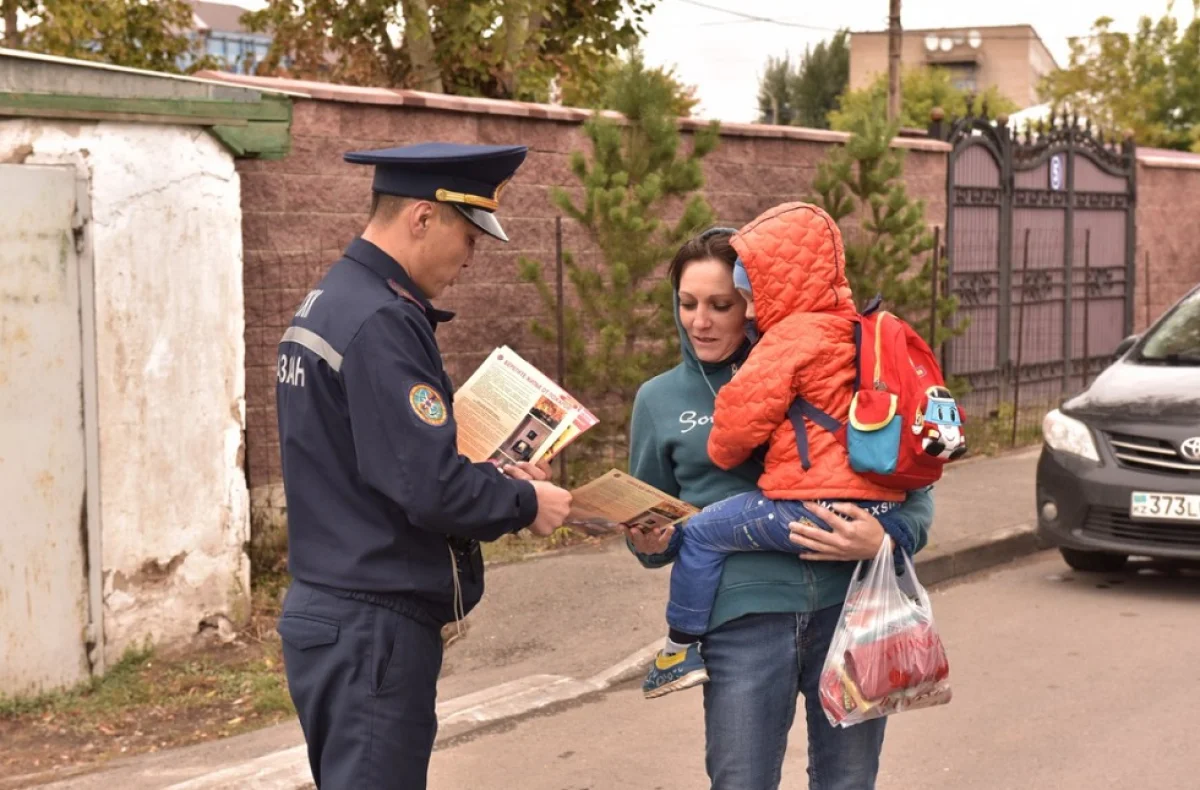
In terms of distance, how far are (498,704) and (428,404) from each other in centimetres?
346

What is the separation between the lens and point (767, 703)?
10.7 feet

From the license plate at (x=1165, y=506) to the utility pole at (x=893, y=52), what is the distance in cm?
1843

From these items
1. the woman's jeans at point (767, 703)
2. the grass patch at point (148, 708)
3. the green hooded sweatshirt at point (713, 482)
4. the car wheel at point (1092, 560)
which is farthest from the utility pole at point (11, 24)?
Answer: the woman's jeans at point (767, 703)

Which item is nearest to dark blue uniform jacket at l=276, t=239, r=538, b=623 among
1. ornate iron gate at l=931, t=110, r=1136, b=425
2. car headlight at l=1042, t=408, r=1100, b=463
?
car headlight at l=1042, t=408, r=1100, b=463

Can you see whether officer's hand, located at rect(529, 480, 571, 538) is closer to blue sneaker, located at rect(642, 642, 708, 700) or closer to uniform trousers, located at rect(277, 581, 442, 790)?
uniform trousers, located at rect(277, 581, 442, 790)

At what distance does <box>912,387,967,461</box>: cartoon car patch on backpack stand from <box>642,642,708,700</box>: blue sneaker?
67 cm

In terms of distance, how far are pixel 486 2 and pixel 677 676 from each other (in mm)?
11793

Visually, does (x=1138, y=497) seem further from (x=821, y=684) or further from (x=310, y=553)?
(x=310, y=553)

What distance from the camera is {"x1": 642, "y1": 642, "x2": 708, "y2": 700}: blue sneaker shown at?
3.33 meters

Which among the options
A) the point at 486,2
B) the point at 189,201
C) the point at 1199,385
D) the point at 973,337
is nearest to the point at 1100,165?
the point at 973,337

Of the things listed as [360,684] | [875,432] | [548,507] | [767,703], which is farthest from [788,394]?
[360,684]

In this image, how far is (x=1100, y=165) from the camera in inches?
649

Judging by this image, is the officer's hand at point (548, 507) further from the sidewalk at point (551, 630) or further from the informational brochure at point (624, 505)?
the sidewalk at point (551, 630)

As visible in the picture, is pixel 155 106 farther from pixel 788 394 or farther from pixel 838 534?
pixel 838 534
